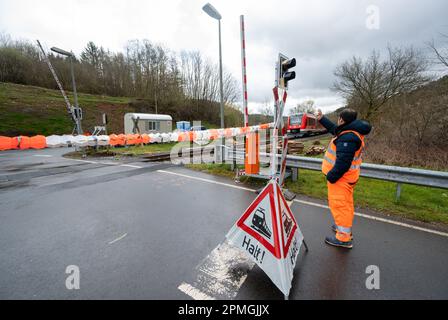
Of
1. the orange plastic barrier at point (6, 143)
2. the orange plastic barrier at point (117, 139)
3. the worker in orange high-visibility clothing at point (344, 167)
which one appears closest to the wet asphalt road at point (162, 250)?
the worker in orange high-visibility clothing at point (344, 167)

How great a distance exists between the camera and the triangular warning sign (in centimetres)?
228

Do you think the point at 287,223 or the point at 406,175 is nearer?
the point at 287,223

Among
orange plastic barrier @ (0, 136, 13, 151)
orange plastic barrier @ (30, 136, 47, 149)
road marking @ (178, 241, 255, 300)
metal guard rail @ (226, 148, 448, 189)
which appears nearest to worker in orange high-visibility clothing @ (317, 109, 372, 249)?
road marking @ (178, 241, 255, 300)

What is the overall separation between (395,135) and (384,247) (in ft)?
31.4

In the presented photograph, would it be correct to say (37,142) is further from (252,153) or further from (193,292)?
(193,292)

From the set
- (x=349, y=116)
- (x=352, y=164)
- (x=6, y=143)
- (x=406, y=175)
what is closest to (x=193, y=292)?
(x=352, y=164)

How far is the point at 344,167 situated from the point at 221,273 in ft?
6.89

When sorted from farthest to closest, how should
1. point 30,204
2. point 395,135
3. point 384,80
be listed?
point 384,80 → point 395,135 → point 30,204

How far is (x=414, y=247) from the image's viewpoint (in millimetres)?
3033

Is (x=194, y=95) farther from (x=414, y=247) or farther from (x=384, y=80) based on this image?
(x=414, y=247)

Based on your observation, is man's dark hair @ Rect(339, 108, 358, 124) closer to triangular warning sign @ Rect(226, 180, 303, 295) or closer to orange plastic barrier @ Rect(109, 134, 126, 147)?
triangular warning sign @ Rect(226, 180, 303, 295)

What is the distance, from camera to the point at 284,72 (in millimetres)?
3385

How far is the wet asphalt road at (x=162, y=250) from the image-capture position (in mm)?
2256
